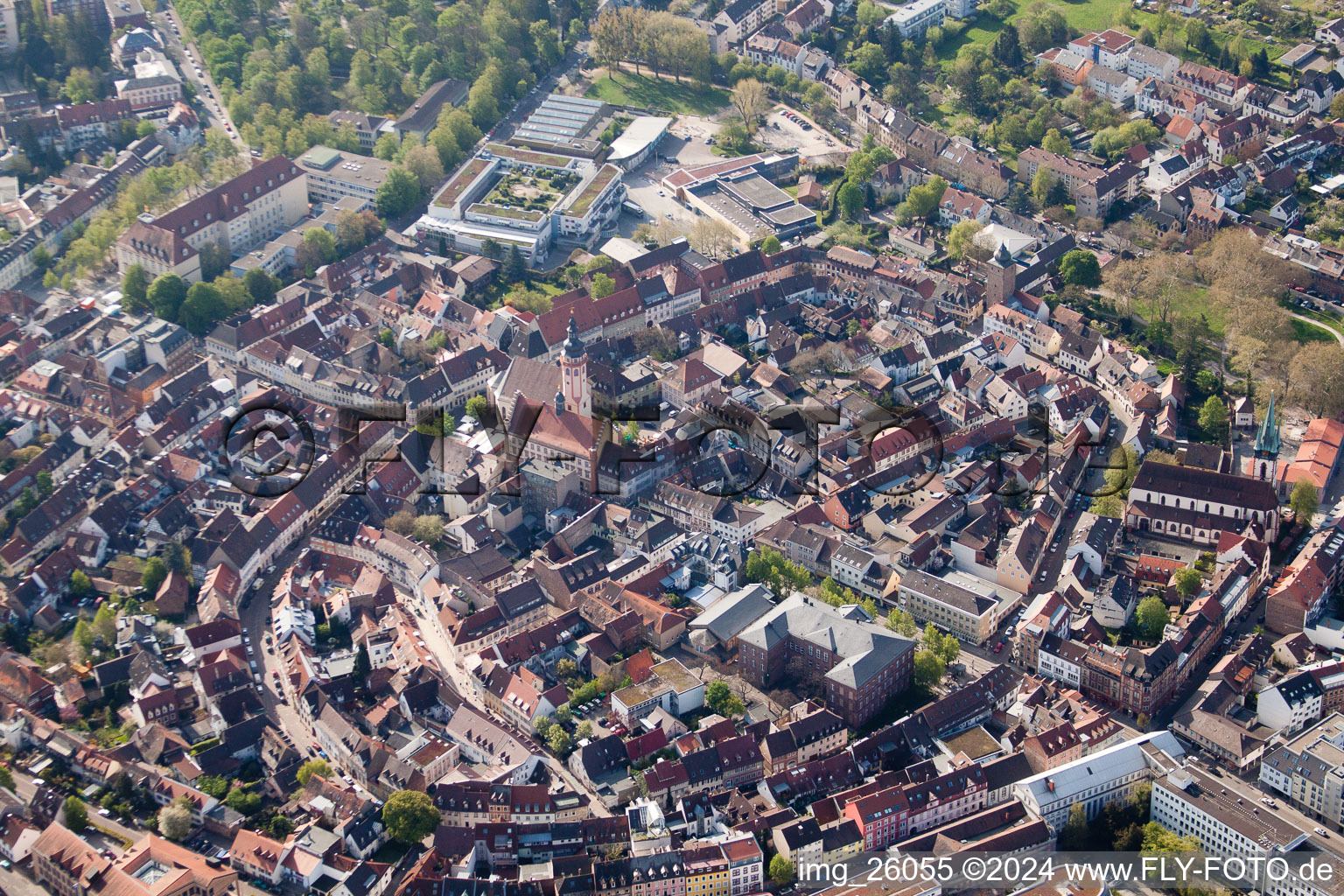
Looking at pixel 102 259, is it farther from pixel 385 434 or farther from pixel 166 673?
pixel 166 673

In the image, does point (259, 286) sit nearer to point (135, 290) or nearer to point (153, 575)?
point (135, 290)

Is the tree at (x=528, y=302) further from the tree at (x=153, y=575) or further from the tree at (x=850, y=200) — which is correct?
the tree at (x=153, y=575)

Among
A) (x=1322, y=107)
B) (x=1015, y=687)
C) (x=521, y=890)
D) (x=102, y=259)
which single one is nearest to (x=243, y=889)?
(x=521, y=890)

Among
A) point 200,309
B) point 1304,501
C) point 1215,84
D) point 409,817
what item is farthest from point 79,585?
A: point 1215,84

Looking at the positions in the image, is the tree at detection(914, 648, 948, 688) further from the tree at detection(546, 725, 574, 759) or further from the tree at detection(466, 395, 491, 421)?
the tree at detection(466, 395, 491, 421)

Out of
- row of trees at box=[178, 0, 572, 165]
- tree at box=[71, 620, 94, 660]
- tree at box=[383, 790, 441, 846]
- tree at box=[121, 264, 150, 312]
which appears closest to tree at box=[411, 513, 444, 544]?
tree at box=[71, 620, 94, 660]
